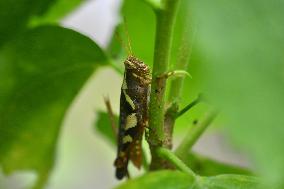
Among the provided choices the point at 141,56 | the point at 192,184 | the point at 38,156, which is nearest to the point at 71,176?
the point at 38,156

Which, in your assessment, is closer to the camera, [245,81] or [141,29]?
[245,81]

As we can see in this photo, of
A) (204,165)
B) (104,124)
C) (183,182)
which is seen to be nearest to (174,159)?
(183,182)

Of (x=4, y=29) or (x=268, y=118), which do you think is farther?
(x=4, y=29)

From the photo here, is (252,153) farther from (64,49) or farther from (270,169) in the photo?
(64,49)

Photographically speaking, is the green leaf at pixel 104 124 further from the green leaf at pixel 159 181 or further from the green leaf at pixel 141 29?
the green leaf at pixel 159 181

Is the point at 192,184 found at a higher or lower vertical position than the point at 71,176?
higher

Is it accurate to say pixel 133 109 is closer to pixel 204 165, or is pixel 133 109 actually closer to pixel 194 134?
pixel 194 134

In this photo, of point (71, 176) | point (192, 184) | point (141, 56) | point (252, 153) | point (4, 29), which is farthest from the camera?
point (71, 176)

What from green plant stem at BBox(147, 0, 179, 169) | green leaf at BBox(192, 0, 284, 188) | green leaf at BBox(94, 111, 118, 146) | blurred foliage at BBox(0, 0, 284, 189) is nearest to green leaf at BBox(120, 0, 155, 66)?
blurred foliage at BBox(0, 0, 284, 189)
